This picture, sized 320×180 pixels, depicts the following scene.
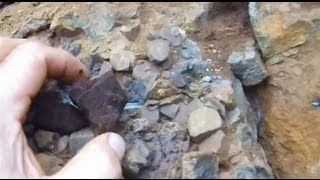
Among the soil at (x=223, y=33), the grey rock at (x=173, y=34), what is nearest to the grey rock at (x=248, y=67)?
the soil at (x=223, y=33)

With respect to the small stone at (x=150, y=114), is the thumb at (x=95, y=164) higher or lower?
higher

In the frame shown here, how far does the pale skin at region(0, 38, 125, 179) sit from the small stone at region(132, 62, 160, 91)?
0.14 meters

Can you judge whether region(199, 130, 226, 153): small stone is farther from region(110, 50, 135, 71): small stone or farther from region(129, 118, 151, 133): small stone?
region(110, 50, 135, 71): small stone

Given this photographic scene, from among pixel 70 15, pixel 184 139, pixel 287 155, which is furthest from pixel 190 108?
pixel 70 15

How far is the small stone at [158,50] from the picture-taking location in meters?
1.71

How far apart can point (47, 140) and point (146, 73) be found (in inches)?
12.3

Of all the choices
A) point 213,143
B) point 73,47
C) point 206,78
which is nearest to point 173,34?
point 206,78

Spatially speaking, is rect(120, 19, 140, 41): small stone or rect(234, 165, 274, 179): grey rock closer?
rect(234, 165, 274, 179): grey rock

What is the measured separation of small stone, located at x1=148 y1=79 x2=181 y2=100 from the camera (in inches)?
64.9

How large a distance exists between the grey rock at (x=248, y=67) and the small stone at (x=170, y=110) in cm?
22

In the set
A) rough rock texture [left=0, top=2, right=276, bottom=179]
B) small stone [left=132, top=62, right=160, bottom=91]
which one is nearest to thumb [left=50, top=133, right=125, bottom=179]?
rough rock texture [left=0, top=2, right=276, bottom=179]

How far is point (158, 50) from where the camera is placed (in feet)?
5.66

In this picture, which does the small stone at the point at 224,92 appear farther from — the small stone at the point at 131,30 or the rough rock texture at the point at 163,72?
the small stone at the point at 131,30

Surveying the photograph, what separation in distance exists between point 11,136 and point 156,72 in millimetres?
428
